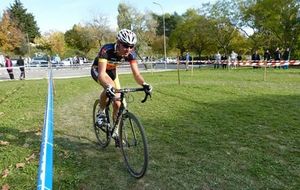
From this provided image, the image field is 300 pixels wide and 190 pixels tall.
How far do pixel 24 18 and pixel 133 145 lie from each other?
104m

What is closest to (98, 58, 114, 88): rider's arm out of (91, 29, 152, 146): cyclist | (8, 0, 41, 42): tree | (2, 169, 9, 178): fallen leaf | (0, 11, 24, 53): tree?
(91, 29, 152, 146): cyclist

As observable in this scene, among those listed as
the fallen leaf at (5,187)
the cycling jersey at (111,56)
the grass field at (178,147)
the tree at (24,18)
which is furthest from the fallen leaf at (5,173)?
the tree at (24,18)

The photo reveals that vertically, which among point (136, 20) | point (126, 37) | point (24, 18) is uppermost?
point (24, 18)

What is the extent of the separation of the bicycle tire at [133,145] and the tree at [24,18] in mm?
98233

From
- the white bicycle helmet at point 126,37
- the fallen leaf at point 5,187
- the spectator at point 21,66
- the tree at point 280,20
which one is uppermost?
the tree at point 280,20

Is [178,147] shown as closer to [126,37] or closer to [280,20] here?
[126,37]

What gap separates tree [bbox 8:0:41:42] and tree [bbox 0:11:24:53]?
1975cm

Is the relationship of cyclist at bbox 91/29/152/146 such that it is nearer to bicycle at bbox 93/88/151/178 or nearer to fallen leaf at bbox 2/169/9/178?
bicycle at bbox 93/88/151/178

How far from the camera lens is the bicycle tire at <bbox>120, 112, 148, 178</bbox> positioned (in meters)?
4.71

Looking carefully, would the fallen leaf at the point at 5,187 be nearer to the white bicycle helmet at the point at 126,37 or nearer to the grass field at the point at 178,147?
the grass field at the point at 178,147

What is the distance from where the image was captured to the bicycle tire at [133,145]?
471 centimetres

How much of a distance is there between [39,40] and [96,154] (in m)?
91.4

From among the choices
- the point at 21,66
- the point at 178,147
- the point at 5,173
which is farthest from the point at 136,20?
the point at 5,173

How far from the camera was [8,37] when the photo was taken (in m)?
72.3
